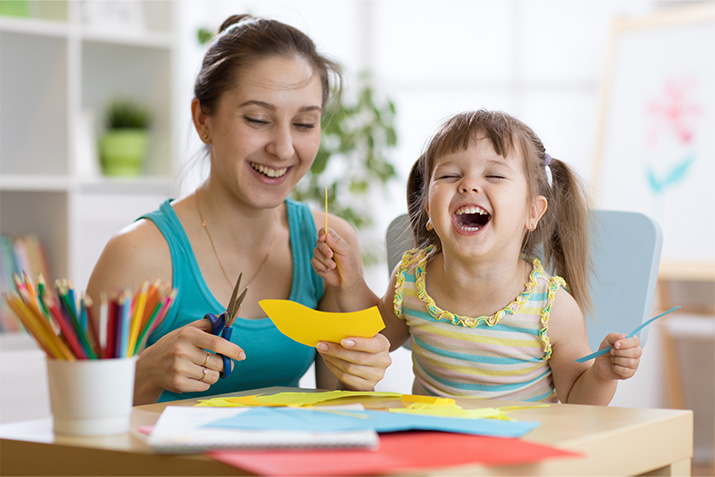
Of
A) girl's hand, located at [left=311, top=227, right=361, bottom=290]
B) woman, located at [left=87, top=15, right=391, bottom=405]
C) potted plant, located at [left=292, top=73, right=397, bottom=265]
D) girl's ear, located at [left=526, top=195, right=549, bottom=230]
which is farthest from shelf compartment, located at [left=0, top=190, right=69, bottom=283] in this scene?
girl's ear, located at [left=526, top=195, right=549, bottom=230]

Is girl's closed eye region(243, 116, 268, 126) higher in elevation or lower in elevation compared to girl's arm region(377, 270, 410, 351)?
higher

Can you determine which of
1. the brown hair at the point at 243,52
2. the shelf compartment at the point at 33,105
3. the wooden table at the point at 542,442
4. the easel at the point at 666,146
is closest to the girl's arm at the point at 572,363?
the wooden table at the point at 542,442

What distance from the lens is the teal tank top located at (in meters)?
1.44

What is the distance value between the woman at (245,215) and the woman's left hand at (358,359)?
355mm

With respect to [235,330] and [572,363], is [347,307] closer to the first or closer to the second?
[235,330]

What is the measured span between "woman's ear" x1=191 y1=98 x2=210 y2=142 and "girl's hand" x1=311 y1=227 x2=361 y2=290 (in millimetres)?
340

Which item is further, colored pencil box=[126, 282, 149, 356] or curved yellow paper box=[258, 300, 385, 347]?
curved yellow paper box=[258, 300, 385, 347]

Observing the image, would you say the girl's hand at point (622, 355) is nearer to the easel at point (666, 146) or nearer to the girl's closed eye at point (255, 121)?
the girl's closed eye at point (255, 121)

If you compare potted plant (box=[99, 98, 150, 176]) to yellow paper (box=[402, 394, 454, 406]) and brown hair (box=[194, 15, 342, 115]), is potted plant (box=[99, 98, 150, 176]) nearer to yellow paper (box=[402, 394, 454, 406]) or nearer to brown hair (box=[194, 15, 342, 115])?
brown hair (box=[194, 15, 342, 115])

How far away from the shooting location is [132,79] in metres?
2.92

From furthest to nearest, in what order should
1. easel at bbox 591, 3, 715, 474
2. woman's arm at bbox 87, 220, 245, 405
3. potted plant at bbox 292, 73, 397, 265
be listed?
easel at bbox 591, 3, 715, 474, potted plant at bbox 292, 73, 397, 265, woman's arm at bbox 87, 220, 245, 405

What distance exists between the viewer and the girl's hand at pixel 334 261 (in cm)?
137

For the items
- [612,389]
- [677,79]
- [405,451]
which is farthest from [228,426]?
[677,79]

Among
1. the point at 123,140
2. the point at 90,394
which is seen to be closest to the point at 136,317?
the point at 90,394
